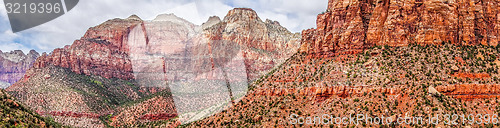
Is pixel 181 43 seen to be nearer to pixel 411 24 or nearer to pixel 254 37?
pixel 254 37

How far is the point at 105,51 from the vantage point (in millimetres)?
194000

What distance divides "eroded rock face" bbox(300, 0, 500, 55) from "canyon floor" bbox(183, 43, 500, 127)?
Result: 190cm

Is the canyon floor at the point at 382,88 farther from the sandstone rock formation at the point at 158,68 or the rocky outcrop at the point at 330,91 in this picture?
the sandstone rock formation at the point at 158,68

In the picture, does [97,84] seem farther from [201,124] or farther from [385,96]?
[385,96]

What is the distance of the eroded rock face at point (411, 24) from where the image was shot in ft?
231

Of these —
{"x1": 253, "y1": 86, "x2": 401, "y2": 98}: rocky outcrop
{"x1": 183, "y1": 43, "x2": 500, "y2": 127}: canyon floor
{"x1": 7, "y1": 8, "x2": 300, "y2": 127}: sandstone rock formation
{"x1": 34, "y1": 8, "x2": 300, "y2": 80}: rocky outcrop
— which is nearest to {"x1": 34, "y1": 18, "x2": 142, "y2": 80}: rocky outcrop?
{"x1": 34, "y1": 8, "x2": 300, "y2": 80}: rocky outcrop

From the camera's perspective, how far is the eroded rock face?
70.3 metres

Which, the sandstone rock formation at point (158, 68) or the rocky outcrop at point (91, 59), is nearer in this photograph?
the sandstone rock formation at point (158, 68)

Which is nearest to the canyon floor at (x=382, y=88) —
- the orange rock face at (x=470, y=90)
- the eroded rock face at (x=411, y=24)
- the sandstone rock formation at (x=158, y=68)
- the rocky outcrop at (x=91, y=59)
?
the orange rock face at (x=470, y=90)

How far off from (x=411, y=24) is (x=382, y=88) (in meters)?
16.5

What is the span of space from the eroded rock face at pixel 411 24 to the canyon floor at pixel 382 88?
190cm

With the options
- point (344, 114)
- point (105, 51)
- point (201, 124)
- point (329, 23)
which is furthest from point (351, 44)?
point (105, 51)

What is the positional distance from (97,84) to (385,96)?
418 feet

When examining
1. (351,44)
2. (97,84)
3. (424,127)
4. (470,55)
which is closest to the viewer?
A: (424,127)
